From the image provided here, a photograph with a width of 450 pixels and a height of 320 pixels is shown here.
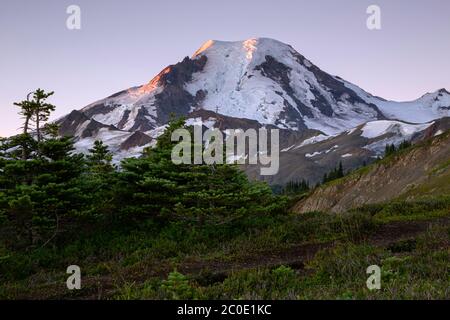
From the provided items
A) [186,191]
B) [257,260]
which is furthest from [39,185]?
[257,260]

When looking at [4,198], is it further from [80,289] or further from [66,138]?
[80,289]

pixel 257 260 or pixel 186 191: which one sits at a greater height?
pixel 186 191

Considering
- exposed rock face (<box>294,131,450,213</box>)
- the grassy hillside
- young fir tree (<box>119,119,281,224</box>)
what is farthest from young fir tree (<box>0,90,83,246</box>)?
exposed rock face (<box>294,131,450,213</box>)

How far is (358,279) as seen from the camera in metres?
9.97

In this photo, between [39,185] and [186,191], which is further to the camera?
[186,191]

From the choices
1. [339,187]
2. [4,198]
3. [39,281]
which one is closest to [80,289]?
[39,281]

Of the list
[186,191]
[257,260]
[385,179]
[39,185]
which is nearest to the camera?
[257,260]

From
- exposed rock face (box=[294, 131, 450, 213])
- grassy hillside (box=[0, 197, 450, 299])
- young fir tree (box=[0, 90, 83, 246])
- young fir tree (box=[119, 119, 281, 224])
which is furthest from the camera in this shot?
exposed rock face (box=[294, 131, 450, 213])

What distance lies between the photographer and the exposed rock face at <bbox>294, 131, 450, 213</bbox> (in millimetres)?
62737

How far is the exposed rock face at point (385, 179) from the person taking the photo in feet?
206

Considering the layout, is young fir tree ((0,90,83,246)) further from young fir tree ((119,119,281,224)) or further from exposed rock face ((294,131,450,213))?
exposed rock face ((294,131,450,213))

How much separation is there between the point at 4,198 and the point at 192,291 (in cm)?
1268

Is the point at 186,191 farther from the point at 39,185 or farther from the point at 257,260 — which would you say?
the point at 257,260

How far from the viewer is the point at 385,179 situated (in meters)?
72.0
